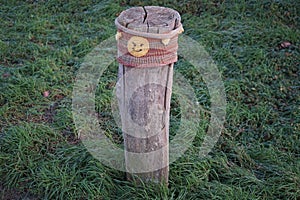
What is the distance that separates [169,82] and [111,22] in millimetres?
3331

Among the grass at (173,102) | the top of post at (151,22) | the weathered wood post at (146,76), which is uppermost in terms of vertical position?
the top of post at (151,22)

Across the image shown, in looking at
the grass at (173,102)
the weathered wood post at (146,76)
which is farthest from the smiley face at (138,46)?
the grass at (173,102)

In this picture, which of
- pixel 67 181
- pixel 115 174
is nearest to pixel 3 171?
pixel 67 181

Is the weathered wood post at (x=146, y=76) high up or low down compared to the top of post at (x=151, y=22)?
down

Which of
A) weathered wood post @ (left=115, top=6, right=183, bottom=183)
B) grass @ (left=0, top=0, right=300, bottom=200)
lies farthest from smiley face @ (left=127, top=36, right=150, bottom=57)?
grass @ (left=0, top=0, right=300, bottom=200)

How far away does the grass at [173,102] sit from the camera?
2680 millimetres

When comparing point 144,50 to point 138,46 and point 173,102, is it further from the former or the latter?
point 173,102

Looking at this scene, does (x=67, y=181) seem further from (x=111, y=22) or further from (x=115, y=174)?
(x=111, y=22)

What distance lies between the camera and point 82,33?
5.09 metres

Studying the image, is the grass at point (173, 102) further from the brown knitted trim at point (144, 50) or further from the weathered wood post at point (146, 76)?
the brown knitted trim at point (144, 50)

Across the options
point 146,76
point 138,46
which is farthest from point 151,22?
point 146,76

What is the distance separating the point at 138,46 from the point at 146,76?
0.58ft

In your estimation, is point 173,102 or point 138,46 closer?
point 138,46

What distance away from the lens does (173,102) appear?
3.70 m
